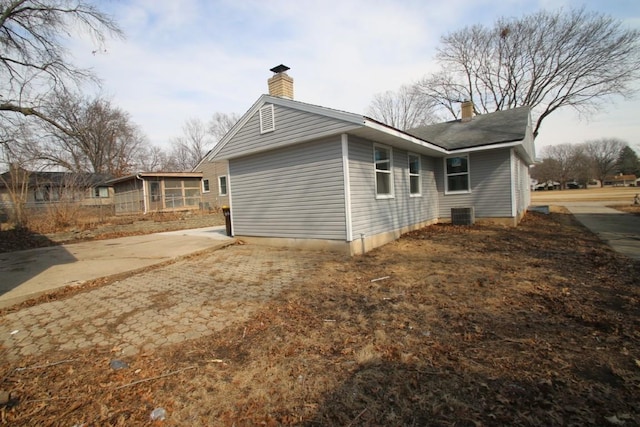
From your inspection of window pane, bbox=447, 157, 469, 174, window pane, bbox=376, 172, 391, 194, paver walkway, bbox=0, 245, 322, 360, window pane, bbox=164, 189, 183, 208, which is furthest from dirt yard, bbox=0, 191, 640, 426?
window pane, bbox=164, 189, 183, 208

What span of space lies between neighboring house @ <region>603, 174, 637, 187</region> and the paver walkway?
291 feet

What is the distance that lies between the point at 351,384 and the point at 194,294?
3.29 metres

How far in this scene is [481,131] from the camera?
12.3m

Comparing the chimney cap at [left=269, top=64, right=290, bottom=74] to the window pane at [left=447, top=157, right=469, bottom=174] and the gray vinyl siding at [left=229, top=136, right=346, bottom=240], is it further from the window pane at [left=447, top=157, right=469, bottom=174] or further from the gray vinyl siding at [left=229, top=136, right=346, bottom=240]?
the window pane at [left=447, top=157, right=469, bottom=174]

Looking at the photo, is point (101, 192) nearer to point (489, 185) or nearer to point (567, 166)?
point (489, 185)

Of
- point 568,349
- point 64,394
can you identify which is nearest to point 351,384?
point 568,349

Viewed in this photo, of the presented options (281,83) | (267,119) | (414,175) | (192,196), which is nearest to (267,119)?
(267,119)

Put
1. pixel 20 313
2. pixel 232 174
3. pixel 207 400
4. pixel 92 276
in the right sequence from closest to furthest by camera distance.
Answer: pixel 207 400, pixel 20 313, pixel 92 276, pixel 232 174

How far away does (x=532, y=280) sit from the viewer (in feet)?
A: 15.6

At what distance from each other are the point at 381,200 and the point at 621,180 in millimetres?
91295

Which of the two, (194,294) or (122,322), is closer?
(122,322)

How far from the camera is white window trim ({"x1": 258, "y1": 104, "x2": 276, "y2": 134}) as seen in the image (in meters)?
8.34

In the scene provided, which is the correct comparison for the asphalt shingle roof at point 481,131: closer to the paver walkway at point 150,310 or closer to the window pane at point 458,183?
the window pane at point 458,183

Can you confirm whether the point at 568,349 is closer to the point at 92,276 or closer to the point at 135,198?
the point at 92,276
